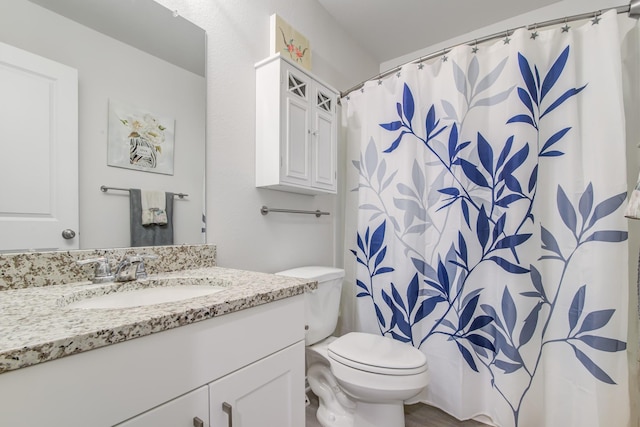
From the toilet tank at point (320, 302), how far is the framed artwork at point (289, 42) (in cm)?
118

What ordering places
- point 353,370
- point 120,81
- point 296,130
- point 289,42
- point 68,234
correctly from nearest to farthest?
point 68,234 → point 120,81 → point 353,370 → point 296,130 → point 289,42

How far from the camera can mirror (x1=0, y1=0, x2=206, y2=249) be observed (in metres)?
0.89

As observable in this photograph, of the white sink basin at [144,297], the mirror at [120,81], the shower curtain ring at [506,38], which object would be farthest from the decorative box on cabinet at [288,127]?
the shower curtain ring at [506,38]

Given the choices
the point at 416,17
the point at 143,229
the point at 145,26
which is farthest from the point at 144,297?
the point at 416,17

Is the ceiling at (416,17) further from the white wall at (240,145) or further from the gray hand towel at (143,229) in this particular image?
the gray hand towel at (143,229)

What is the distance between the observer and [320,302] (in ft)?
4.97

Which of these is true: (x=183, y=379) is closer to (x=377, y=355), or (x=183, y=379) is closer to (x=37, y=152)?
(x=37, y=152)

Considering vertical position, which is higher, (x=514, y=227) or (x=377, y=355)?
(x=514, y=227)

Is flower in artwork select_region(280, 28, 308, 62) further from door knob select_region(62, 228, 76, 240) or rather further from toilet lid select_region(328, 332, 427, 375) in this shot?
toilet lid select_region(328, 332, 427, 375)

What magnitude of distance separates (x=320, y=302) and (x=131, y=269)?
890 millimetres

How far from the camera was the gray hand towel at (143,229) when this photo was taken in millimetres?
1039

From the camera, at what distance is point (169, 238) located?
113 cm

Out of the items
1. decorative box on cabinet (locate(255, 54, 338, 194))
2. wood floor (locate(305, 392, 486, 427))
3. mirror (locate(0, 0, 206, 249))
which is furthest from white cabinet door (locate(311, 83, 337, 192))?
wood floor (locate(305, 392, 486, 427))

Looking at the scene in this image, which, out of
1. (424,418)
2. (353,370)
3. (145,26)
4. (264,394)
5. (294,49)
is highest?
(294,49)
